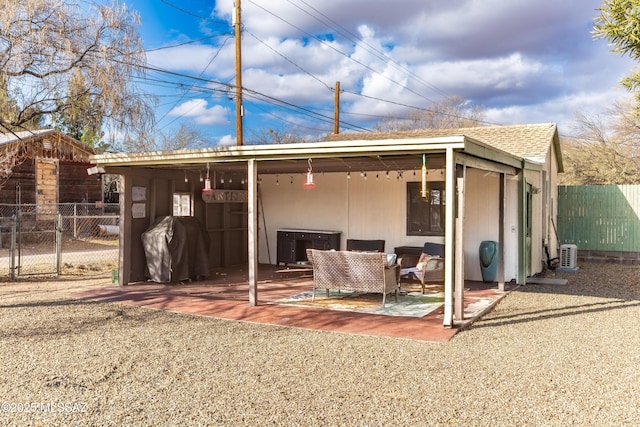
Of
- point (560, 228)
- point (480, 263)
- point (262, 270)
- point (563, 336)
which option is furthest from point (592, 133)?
point (563, 336)

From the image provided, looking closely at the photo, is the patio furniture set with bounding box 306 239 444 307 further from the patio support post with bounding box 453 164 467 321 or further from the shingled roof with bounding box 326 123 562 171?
the shingled roof with bounding box 326 123 562 171

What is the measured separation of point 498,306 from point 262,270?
5650mm

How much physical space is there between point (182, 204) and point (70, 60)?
3.54m

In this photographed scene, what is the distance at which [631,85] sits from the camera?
22.0 ft

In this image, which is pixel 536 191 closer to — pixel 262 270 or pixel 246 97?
pixel 262 270

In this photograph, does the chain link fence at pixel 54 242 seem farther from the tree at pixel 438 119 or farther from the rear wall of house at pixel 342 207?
the tree at pixel 438 119

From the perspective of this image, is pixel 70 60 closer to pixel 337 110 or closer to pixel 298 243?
pixel 298 243

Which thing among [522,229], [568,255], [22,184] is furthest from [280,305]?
[22,184]

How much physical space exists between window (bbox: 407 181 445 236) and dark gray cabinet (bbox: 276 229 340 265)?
1790 millimetres

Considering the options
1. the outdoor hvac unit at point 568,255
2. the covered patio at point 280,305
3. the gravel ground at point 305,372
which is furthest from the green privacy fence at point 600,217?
the gravel ground at point 305,372

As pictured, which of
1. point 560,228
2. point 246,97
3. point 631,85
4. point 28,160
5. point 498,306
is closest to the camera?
point 631,85

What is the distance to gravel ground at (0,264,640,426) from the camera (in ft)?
11.7

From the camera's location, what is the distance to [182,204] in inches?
433

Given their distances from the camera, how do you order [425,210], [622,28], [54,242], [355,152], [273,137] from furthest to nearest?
[273,137] → [54,242] → [425,210] → [355,152] → [622,28]
